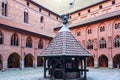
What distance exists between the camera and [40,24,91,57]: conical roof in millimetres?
13192

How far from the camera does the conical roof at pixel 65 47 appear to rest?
13.2 meters

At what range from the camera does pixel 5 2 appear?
26.9 m

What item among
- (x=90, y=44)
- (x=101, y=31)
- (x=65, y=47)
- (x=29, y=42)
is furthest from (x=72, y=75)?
(x=90, y=44)

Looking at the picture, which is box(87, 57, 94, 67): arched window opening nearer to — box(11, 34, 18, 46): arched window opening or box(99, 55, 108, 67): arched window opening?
box(99, 55, 108, 67): arched window opening

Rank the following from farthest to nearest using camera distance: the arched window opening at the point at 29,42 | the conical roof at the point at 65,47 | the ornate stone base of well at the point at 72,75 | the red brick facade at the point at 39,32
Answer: the arched window opening at the point at 29,42 → the red brick facade at the point at 39,32 → the ornate stone base of well at the point at 72,75 → the conical roof at the point at 65,47

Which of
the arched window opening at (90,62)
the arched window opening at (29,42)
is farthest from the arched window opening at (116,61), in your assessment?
the arched window opening at (29,42)

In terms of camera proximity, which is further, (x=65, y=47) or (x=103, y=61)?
(x=103, y=61)

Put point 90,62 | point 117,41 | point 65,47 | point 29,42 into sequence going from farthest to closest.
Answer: point 90,62, point 29,42, point 117,41, point 65,47

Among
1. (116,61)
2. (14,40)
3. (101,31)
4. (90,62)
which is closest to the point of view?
(14,40)

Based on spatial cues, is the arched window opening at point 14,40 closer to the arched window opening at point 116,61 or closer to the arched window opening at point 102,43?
the arched window opening at point 102,43

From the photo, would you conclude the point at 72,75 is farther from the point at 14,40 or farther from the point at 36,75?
the point at 14,40

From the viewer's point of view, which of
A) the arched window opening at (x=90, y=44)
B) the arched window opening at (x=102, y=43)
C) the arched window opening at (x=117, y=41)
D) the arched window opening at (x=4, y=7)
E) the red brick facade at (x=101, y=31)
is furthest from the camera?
the arched window opening at (x=90, y=44)

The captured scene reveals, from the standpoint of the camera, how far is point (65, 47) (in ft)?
44.1

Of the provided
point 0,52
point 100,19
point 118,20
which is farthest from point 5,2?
point 118,20
